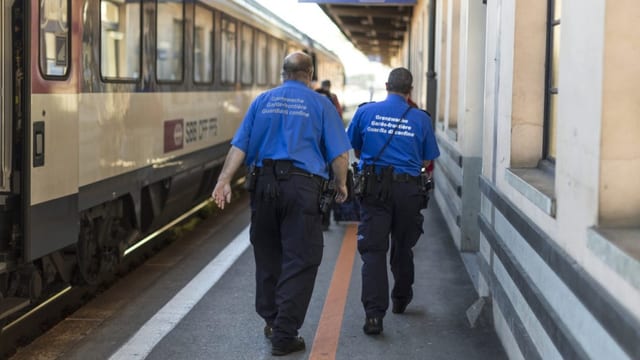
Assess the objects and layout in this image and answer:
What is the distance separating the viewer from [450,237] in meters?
10.5

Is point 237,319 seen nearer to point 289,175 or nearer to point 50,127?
point 289,175

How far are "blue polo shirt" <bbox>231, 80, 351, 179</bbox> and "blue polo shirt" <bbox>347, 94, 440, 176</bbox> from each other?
71 centimetres

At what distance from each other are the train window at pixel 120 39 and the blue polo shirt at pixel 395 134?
2.06 metres

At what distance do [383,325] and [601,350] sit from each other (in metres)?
3.49

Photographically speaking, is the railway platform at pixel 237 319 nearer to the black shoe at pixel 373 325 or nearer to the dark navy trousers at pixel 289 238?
the black shoe at pixel 373 325

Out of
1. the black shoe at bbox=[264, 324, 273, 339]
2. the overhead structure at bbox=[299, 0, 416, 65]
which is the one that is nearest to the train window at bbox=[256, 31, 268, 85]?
the overhead structure at bbox=[299, 0, 416, 65]

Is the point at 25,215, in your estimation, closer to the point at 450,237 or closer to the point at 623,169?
the point at 623,169

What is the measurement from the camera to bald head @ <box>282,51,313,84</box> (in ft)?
18.7

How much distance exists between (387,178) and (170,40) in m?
3.74

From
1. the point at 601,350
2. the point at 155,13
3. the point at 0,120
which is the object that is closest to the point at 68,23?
the point at 0,120

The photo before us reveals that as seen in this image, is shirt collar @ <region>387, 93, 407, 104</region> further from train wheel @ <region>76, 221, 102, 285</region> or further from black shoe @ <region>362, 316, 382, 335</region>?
train wheel @ <region>76, 221, 102, 285</region>

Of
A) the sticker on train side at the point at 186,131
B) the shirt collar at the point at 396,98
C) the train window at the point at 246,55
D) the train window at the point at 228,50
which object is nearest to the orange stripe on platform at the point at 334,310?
the shirt collar at the point at 396,98

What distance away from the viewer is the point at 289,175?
550 cm

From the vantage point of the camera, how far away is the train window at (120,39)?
7.00 metres
